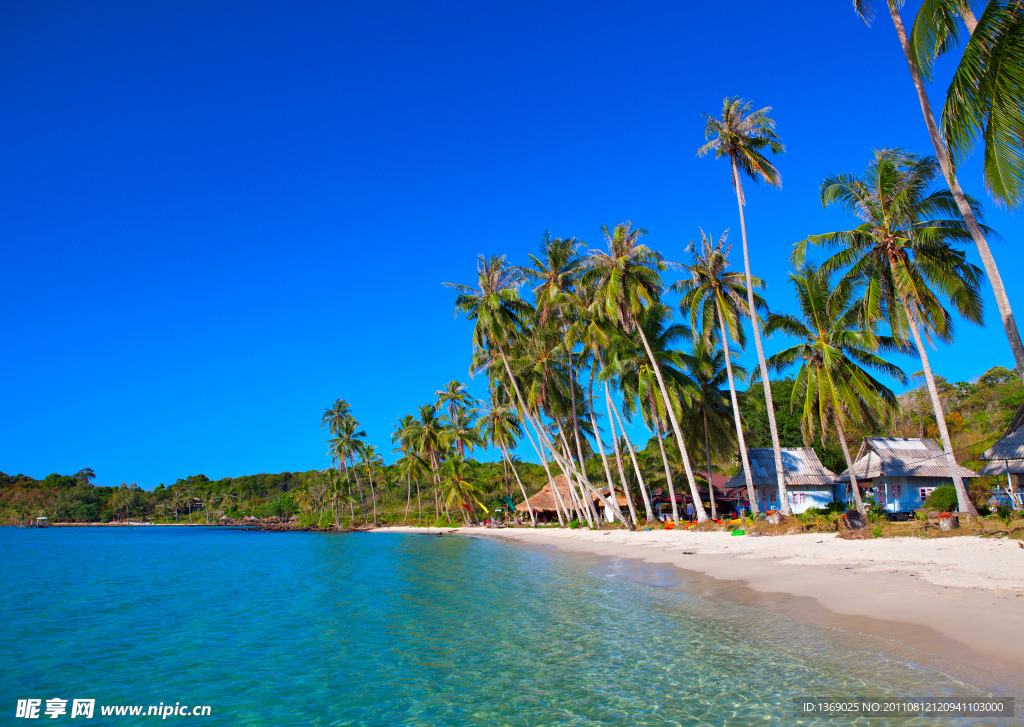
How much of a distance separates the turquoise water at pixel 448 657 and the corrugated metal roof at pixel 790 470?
77.7 ft

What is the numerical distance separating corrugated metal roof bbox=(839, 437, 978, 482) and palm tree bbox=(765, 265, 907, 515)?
699 centimetres

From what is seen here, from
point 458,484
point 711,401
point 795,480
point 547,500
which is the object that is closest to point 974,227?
point 711,401

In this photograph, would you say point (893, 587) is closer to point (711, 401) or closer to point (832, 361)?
point (832, 361)

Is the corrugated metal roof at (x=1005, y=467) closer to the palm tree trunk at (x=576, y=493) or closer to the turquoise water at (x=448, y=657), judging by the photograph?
the turquoise water at (x=448, y=657)

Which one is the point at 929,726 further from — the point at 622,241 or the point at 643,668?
the point at 622,241

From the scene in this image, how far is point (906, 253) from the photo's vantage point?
18.4m

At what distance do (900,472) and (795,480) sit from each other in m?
5.69

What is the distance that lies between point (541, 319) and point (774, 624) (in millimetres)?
24392

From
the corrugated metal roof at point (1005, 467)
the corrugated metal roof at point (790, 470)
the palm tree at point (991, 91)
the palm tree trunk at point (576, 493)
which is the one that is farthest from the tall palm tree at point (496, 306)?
the palm tree at point (991, 91)

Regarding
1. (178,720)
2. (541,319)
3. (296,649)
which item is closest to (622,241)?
(541,319)

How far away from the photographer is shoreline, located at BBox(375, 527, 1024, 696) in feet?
21.9

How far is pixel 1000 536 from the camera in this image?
→ 13.9m

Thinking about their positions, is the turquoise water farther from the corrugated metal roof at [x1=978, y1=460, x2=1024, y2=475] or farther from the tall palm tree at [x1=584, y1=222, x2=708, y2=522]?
the corrugated metal roof at [x1=978, y1=460, x2=1024, y2=475]

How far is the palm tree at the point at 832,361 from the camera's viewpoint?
2333 centimetres
